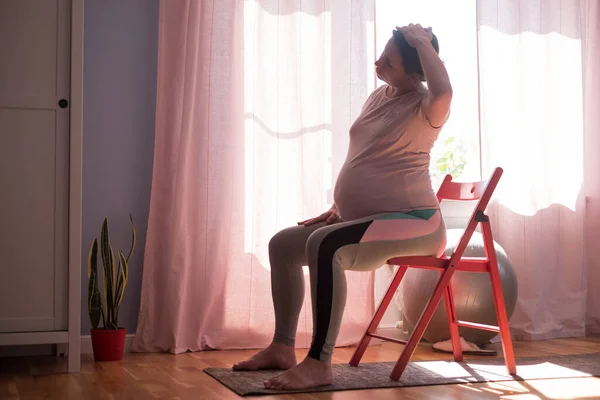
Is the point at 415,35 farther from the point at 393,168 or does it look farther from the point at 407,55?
the point at 393,168

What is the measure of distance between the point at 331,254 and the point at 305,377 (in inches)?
15.5

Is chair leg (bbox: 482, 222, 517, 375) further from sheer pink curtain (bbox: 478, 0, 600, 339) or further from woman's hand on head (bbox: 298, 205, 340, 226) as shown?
sheer pink curtain (bbox: 478, 0, 600, 339)

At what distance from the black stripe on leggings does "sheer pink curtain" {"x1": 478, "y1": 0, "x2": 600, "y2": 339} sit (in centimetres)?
171

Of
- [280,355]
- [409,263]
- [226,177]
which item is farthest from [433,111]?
[226,177]

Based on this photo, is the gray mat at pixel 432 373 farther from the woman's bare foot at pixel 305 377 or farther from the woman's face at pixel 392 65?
the woman's face at pixel 392 65

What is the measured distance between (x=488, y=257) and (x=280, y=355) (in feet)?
2.76

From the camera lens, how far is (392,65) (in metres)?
2.76

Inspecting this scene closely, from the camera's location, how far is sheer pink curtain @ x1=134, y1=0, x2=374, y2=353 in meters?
3.45

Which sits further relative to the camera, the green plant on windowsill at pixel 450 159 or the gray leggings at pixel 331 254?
the green plant on windowsill at pixel 450 159

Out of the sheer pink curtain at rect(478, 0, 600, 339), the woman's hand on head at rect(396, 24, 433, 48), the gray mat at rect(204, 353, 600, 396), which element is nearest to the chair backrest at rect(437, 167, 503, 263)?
the gray mat at rect(204, 353, 600, 396)

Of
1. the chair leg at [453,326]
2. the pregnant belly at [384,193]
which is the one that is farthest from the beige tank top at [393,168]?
the chair leg at [453,326]

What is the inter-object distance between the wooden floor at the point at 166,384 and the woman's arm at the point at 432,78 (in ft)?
2.96

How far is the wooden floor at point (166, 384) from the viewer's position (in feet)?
7.83

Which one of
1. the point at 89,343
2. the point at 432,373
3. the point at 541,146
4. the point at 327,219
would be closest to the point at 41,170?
the point at 89,343
